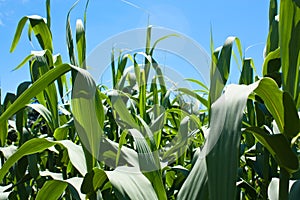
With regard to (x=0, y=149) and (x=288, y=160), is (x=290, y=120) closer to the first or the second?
(x=288, y=160)

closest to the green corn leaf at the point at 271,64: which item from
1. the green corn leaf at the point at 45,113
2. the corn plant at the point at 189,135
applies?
the corn plant at the point at 189,135

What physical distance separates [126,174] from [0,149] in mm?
531

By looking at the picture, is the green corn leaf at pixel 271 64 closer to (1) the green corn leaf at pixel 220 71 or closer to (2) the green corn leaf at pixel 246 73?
(1) the green corn leaf at pixel 220 71

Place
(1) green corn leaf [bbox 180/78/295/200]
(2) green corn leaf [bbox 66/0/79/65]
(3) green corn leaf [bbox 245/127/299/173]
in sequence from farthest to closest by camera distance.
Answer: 1. (2) green corn leaf [bbox 66/0/79/65]
2. (3) green corn leaf [bbox 245/127/299/173]
3. (1) green corn leaf [bbox 180/78/295/200]

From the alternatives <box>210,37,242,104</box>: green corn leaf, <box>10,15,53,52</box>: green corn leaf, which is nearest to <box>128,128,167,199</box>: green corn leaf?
<box>210,37,242,104</box>: green corn leaf

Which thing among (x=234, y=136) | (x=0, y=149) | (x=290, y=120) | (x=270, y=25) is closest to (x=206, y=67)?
(x=270, y=25)

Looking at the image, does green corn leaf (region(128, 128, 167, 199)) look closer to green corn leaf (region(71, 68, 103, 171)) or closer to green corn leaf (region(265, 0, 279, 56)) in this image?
green corn leaf (region(71, 68, 103, 171))

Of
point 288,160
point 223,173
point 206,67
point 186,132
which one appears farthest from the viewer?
point 186,132

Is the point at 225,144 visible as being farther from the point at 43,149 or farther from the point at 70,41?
the point at 70,41

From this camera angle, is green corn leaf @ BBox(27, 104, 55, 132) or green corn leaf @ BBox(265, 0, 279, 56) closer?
green corn leaf @ BBox(265, 0, 279, 56)

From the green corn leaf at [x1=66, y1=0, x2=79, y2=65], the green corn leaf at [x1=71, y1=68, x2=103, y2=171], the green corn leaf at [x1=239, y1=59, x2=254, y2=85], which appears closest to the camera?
the green corn leaf at [x1=71, y1=68, x2=103, y2=171]

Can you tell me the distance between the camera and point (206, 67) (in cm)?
75

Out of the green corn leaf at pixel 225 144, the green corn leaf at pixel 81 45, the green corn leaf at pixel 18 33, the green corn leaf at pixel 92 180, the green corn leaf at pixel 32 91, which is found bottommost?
the green corn leaf at pixel 92 180

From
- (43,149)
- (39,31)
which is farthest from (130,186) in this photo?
(39,31)
